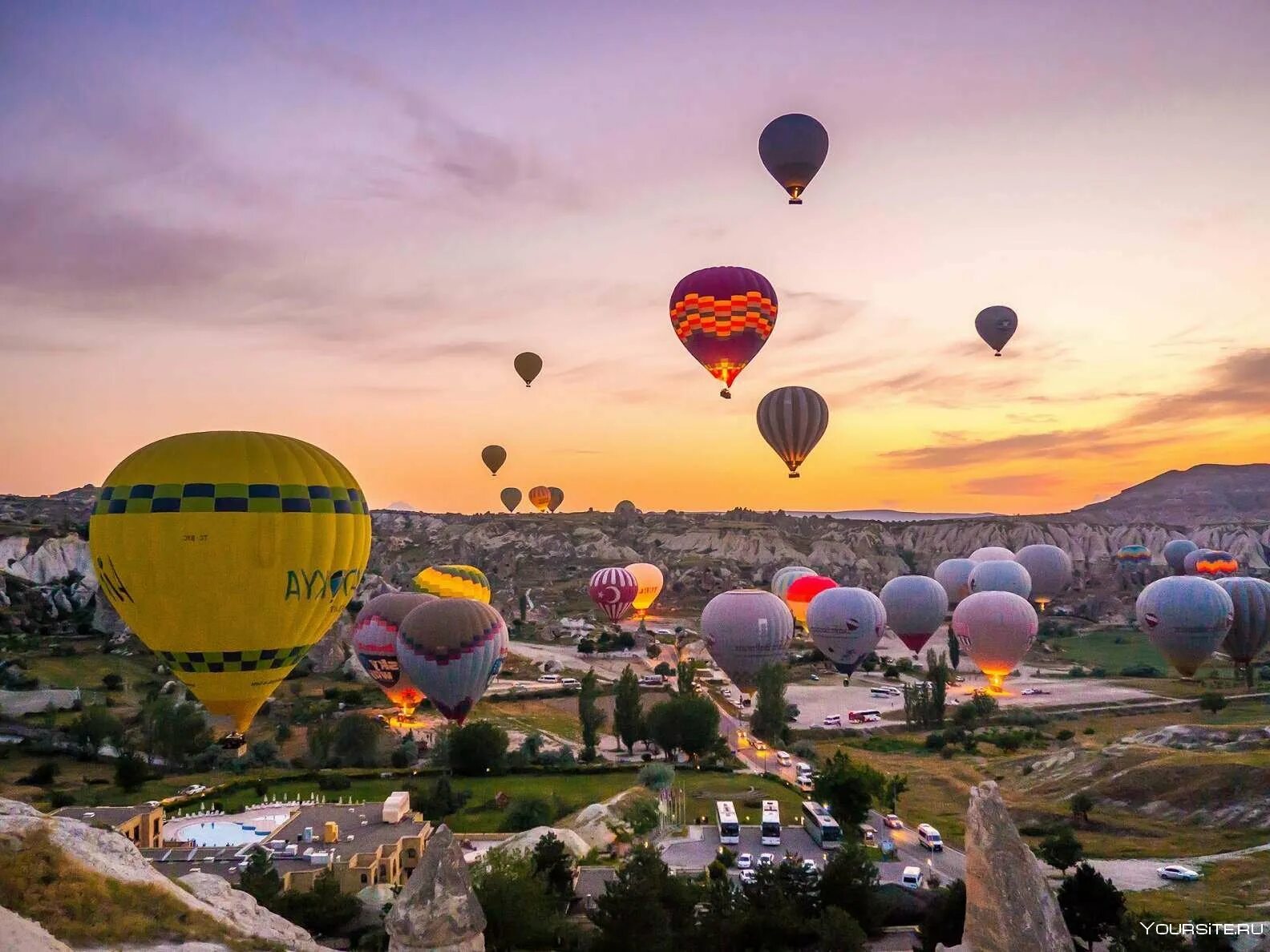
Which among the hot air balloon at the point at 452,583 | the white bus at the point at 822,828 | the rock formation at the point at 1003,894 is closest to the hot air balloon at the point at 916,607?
the hot air balloon at the point at 452,583

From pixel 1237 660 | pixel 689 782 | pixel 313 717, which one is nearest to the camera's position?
pixel 689 782

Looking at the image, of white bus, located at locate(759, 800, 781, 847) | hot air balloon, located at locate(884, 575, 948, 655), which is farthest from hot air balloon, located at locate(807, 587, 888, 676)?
white bus, located at locate(759, 800, 781, 847)

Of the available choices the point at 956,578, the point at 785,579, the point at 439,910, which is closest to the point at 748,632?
the point at 439,910

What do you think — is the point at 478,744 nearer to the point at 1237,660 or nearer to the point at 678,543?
the point at 1237,660

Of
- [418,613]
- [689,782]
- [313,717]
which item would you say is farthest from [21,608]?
[689,782]

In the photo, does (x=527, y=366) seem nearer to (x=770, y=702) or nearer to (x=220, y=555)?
(x=770, y=702)

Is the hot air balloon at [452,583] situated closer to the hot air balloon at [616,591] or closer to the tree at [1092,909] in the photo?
the hot air balloon at [616,591]
